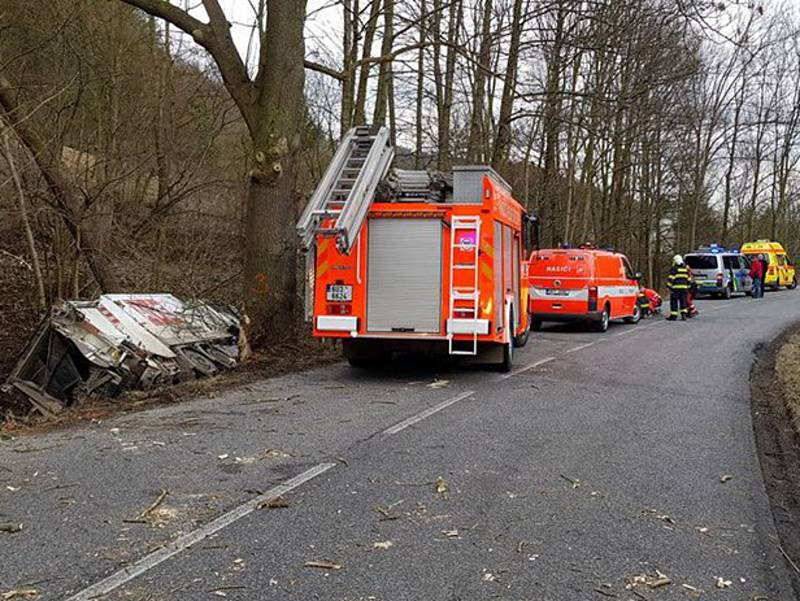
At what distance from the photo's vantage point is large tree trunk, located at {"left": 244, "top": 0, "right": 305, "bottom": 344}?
12.4 metres

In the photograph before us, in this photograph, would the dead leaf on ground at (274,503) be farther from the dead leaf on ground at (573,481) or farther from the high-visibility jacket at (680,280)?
the high-visibility jacket at (680,280)

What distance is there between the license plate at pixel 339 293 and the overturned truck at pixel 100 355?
195 centimetres

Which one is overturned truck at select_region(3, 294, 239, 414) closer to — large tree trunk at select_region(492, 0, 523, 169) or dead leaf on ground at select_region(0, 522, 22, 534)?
dead leaf on ground at select_region(0, 522, 22, 534)

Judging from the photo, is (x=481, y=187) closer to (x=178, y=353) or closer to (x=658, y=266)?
(x=178, y=353)

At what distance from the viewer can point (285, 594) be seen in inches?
147

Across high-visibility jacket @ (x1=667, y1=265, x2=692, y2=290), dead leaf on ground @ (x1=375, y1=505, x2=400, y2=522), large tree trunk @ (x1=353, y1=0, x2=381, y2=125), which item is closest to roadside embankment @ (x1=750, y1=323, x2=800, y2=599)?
dead leaf on ground @ (x1=375, y1=505, x2=400, y2=522)

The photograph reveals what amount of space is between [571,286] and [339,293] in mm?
9354

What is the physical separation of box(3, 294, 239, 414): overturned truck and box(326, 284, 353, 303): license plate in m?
1.95

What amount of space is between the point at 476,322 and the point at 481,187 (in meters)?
1.78

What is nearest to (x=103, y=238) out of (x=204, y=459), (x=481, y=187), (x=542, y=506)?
(x=481, y=187)

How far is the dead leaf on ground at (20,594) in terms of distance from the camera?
364 centimetres

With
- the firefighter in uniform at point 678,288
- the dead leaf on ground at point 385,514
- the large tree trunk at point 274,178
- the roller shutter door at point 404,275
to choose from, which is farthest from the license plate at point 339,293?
the firefighter in uniform at point 678,288

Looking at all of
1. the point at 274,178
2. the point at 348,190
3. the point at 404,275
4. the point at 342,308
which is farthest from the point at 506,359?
the point at 274,178

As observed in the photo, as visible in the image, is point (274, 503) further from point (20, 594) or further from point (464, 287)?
point (464, 287)
